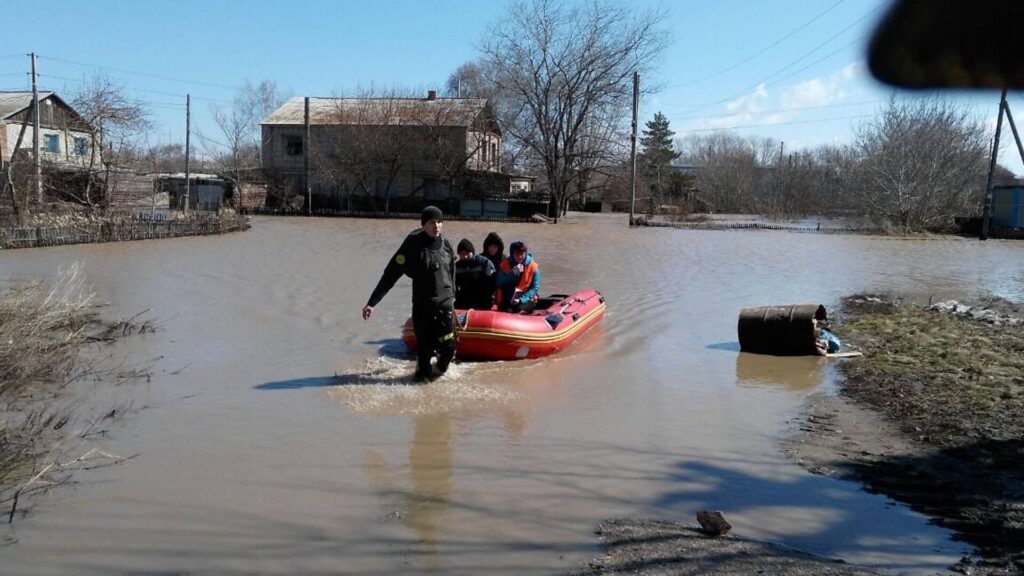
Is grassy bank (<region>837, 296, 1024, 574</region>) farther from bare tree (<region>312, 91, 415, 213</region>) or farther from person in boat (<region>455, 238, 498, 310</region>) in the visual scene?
bare tree (<region>312, 91, 415, 213</region>)

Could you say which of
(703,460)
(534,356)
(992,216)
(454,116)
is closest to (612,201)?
(454,116)

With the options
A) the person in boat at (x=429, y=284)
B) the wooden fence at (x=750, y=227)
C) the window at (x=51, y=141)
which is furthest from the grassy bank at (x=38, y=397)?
the window at (x=51, y=141)

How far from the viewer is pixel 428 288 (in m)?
7.86

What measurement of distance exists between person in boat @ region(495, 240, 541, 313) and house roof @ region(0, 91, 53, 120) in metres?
37.1

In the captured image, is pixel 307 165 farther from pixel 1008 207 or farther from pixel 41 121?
pixel 1008 207

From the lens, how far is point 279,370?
8969 mm

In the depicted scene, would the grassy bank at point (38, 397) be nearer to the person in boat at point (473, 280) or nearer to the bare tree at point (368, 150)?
the person in boat at point (473, 280)

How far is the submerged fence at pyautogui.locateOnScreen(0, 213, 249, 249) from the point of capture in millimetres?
21203

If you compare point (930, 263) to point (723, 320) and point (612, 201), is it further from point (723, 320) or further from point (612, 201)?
point (612, 201)

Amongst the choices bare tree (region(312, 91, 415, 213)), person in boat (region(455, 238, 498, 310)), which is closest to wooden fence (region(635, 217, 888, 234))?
bare tree (region(312, 91, 415, 213))

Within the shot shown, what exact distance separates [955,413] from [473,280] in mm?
5491

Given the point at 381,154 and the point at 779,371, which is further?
the point at 381,154

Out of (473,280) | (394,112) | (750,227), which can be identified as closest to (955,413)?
(473,280)

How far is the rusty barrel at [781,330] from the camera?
10078mm
